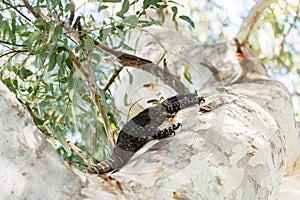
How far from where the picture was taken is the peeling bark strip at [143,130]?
1138mm

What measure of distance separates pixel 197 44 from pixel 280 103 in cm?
30

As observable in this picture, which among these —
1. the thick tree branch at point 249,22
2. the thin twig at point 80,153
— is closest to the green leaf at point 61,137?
the thin twig at point 80,153

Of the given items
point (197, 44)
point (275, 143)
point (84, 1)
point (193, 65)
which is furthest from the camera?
point (197, 44)

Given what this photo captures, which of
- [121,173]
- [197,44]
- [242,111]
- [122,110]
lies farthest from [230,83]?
[121,173]

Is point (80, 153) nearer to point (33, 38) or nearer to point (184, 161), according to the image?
point (33, 38)

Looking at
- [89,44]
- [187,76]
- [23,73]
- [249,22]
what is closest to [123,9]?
[89,44]

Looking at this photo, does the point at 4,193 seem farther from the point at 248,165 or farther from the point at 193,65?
the point at 193,65

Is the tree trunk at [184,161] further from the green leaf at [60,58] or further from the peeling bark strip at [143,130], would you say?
the green leaf at [60,58]

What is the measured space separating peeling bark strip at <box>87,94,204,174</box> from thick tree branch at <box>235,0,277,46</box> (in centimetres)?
107

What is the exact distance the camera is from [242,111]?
1331 millimetres

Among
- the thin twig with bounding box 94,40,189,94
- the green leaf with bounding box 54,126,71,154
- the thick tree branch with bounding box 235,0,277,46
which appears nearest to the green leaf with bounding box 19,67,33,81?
the green leaf with bounding box 54,126,71,154

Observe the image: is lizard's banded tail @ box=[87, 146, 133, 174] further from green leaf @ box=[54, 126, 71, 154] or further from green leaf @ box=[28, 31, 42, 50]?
green leaf @ box=[28, 31, 42, 50]

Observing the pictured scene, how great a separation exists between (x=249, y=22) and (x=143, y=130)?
53.8 inches

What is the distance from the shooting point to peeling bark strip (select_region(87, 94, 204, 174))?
1138 mm
